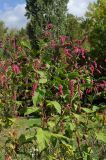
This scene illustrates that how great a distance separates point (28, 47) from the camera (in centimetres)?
364

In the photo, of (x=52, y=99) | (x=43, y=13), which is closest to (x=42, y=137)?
(x=52, y=99)

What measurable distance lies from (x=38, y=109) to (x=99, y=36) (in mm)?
19830

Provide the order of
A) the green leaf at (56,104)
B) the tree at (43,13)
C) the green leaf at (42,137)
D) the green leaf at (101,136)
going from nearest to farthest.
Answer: the green leaf at (42,137), the green leaf at (56,104), the green leaf at (101,136), the tree at (43,13)

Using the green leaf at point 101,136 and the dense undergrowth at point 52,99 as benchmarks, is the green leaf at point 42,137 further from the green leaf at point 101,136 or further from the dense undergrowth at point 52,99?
the green leaf at point 101,136

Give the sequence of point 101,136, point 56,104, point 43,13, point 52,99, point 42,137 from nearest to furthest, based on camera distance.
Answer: point 42,137 → point 56,104 → point 101,136 → point 52,99 → point 43,13

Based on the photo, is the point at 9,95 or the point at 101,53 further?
the point at 101,53

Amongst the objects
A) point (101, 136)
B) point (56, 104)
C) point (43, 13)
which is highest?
point (43, 13)

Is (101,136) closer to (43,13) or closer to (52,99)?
(52,99)

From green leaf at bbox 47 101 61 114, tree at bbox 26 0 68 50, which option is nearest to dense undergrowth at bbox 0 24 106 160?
green leaf at bbox 47 101 61 114

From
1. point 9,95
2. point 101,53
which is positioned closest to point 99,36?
point 101,53

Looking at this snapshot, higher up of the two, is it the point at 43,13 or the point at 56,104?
the point at 43,13

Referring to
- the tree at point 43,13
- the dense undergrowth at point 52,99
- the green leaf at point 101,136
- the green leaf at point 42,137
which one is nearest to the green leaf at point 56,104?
the dense undergrowth at point 52,99

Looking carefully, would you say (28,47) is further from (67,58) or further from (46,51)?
(67,58)

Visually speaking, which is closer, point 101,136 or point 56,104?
point 56,104
